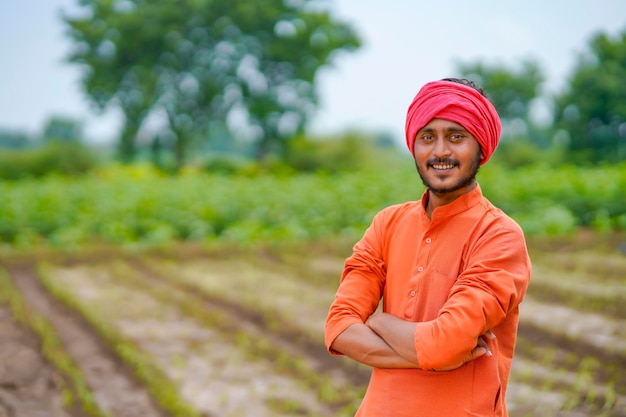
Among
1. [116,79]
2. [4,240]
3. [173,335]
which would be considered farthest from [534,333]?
[116,79]

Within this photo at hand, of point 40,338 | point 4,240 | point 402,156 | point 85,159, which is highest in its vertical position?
point 402,156

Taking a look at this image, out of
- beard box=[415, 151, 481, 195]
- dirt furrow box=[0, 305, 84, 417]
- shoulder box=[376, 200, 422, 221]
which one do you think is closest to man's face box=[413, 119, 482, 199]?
beard box=[415, 151, 481, 195]

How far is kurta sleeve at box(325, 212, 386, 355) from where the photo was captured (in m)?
1.64

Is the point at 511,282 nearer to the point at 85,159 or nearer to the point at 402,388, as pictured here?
the point at 402,388

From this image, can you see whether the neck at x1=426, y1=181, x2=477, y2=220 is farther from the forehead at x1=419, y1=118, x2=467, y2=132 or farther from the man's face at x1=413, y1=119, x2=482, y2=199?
the forehead at x1=419, y1=118, x2=467, y2=132

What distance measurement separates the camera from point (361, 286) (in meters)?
1.66

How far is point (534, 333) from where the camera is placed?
4.99 metres

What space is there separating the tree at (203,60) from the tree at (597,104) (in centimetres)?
1070

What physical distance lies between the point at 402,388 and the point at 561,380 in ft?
9.61

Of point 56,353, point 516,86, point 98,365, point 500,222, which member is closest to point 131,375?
point 98,365

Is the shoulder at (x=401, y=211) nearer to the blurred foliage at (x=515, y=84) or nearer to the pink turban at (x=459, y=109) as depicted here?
the pink turban at (x=459, y=109)

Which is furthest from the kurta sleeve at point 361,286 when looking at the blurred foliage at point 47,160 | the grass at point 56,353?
the blurred foliage at point 47,160

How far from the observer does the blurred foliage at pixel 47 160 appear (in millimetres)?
19797

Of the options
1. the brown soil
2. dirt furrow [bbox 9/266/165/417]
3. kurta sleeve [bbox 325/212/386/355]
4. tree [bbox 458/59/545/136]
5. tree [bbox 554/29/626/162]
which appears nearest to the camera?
kurta sleeve [bbox 325/212/386/355]
